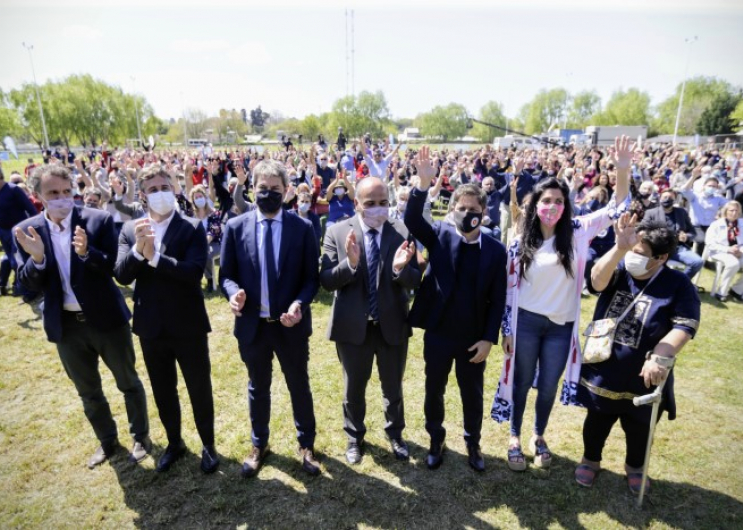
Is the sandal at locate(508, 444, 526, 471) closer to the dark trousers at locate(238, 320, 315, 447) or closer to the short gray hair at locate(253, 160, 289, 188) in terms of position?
the dark trousers at locate(238, 320, 315, 447)

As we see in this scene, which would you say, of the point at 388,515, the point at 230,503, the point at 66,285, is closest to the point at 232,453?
the point at 230,503

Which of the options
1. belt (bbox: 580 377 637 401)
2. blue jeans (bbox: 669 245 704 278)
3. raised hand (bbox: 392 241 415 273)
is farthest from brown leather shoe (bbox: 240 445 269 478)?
blue jeans (bbox: 669 245 704 278)

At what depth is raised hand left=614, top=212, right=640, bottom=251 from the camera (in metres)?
2.80

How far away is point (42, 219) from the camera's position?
3.20 m

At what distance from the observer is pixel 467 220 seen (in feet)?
10.0

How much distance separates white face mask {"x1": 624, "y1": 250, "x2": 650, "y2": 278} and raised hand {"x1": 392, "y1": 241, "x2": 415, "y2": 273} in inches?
60.2

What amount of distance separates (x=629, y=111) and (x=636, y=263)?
287 ft

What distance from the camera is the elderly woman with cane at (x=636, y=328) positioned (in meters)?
2.79

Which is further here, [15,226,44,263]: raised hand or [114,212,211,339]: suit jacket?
[114,212,211,339]: suit jacket

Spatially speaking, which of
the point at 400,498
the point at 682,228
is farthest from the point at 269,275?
the point at 682,228

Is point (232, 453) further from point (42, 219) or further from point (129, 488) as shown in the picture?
point (42, 219)

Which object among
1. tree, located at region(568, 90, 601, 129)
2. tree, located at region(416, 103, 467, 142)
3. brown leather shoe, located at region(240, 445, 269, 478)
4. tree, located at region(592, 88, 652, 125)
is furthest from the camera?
tree, located at region(416, 103, 467, 142)

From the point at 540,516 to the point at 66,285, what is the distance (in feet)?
13.3

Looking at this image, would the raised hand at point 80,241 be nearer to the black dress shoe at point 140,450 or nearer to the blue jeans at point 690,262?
the black dress shoe at point 140,450
